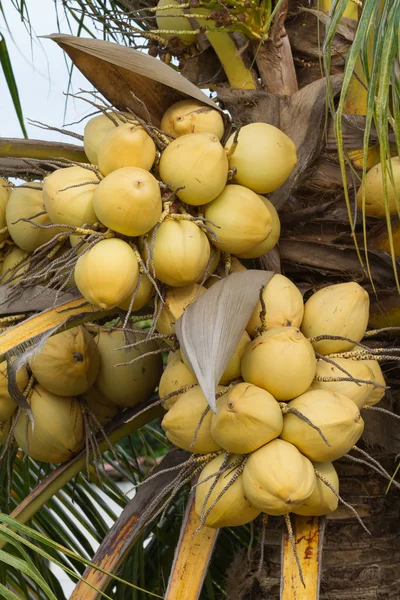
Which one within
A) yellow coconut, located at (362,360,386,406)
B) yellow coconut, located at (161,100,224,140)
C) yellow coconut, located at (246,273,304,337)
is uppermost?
yellow coconut, located at (161,100,224,140)

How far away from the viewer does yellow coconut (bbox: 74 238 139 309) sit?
1019mm

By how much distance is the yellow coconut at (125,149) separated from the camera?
1.09 metres

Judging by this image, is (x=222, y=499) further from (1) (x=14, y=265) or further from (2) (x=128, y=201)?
(1) (x=14, y=265)

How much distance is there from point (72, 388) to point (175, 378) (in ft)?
0.82

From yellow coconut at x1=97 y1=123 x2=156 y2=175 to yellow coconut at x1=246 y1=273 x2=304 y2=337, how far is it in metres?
0.26

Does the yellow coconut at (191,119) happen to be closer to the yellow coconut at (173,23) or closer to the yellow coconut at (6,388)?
the yellow coconut at (173,23)

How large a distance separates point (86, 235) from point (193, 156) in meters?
0.19

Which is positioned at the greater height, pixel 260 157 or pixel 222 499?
pixel 260 157

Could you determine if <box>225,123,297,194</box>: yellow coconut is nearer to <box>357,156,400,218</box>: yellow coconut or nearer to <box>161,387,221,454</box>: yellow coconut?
<box>357,156,400,218</box>: yellow coconut

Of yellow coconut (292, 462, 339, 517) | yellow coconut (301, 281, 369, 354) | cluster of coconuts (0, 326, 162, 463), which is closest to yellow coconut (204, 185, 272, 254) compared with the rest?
Result: yellow coconut (301, 281, 369, 354)

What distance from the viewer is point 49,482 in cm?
133

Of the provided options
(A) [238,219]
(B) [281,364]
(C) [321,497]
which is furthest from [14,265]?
(C) [321,497]

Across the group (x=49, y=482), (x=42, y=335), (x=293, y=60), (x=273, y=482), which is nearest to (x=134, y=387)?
(x=49, y=482)

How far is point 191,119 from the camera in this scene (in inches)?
47.2
